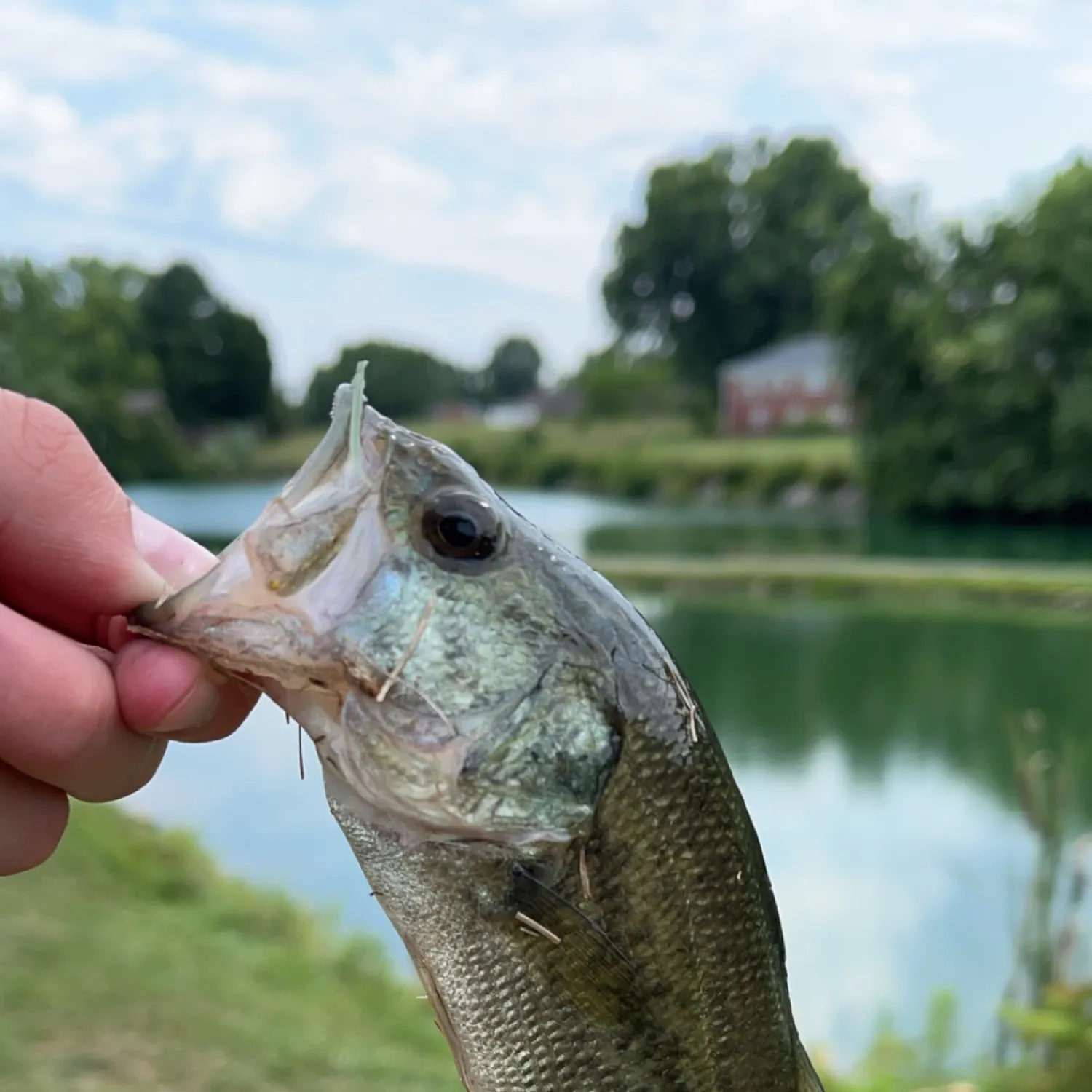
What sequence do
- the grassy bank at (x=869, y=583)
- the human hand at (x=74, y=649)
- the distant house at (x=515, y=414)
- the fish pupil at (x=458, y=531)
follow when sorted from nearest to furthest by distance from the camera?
the human hand at (x=74, y=649)
the fish pupil at (x=458, y=531)
the grassy bank at (x=869, y=583)
the distant house at (x=515, y=414)

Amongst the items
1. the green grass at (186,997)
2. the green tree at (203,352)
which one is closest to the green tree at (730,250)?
the green tree at (203,352)

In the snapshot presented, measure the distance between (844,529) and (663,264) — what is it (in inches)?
1104

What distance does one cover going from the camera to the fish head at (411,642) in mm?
1186

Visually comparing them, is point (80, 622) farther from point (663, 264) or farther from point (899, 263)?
point (663, 264)

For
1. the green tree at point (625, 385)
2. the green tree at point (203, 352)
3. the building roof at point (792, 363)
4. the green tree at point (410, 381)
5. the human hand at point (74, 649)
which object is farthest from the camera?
the green tree at point (625, 385)

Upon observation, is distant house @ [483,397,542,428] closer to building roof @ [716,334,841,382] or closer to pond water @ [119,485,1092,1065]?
building roof @ [716,334,841,382]

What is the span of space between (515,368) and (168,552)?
171 feet

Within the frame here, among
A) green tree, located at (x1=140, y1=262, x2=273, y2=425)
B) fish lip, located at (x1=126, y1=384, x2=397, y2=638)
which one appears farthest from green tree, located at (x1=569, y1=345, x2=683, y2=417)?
fish lip, located at (x1=126, y1=384, x2=397, y2=638)

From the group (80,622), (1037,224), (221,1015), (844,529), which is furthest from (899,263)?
(80,622)

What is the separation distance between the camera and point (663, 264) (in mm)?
52219

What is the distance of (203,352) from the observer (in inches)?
1148

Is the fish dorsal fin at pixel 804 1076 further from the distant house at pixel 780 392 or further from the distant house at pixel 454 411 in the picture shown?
the distant house at pixel 780 392

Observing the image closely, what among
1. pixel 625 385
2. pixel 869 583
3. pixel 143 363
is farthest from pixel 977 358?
pixel 625 385

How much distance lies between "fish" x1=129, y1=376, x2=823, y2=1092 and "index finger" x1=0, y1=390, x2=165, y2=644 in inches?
2.3
